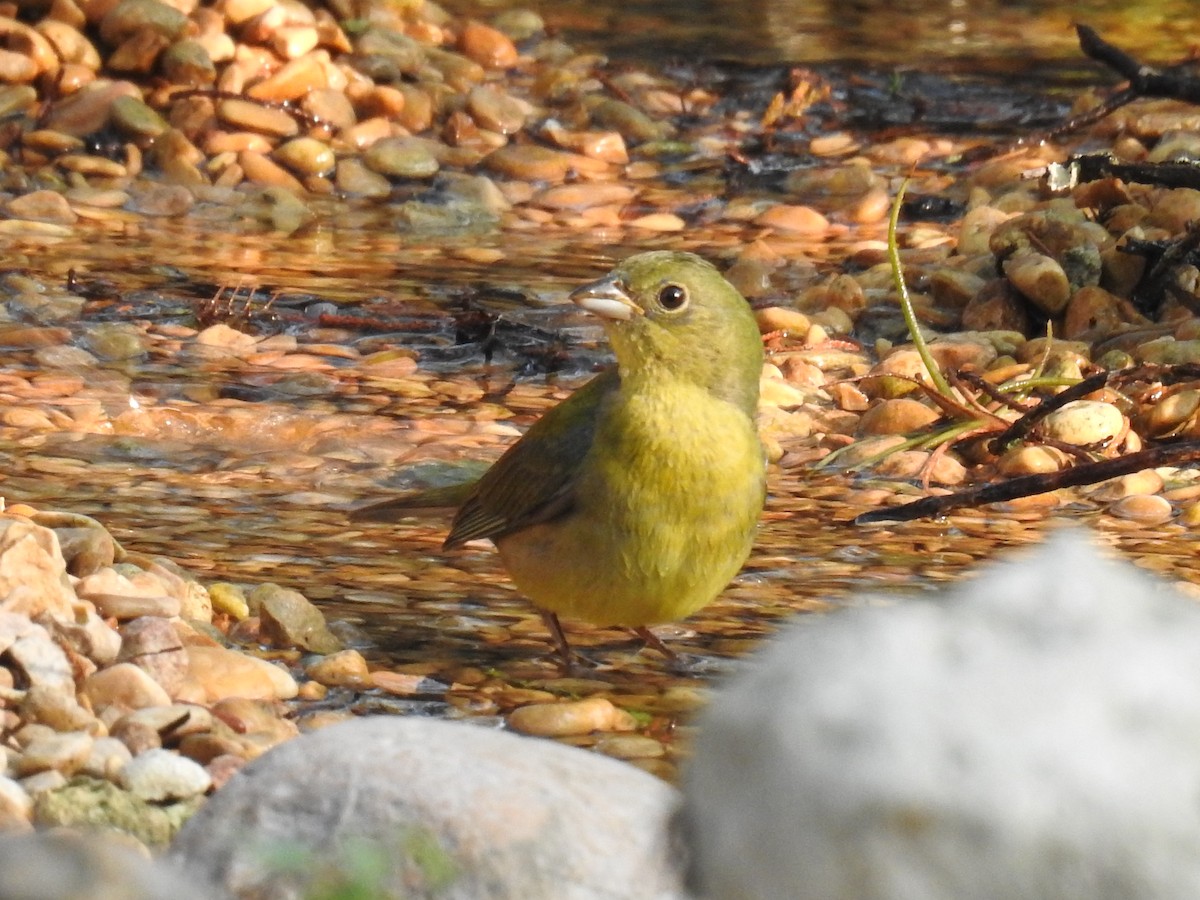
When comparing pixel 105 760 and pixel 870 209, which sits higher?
pixel 870 209

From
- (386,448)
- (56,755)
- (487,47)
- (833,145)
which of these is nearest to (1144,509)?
(386,448)

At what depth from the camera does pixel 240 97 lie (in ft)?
31.5

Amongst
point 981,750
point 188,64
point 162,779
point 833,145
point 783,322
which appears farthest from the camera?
point 833,145

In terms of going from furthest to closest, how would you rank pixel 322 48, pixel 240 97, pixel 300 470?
pixel 322 48
pixel 240 97
pixel 300 470

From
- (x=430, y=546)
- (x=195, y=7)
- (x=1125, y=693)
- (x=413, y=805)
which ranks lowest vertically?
(x=430, y=546)

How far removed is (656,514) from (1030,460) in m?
1.90

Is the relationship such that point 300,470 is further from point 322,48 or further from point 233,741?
point 322,48

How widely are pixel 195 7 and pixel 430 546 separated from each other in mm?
5417

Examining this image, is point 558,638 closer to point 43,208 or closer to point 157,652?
point 157,652

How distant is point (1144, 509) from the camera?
5.62 meters

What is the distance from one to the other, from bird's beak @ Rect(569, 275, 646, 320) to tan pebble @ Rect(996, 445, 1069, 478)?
163 cm

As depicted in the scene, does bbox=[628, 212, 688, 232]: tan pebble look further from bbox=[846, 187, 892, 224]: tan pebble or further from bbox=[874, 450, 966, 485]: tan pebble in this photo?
bbox=[874, 450, 966, 485]: tan pebble

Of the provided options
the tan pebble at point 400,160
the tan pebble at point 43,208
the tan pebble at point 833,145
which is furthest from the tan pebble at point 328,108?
the tan pebble at point 833,145

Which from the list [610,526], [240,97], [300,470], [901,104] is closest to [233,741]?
[610,526]
